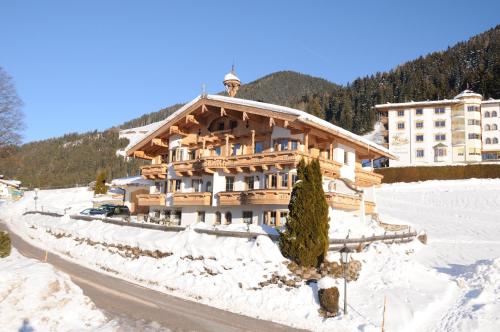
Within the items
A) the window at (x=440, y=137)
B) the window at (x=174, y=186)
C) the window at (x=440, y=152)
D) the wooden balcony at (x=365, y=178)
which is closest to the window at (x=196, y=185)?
the window at (x=174, y=186)

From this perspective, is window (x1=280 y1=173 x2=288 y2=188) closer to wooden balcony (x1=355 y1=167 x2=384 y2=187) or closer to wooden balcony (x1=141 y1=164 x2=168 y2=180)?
wooden balcony (x1=355 y1=167 x2=384 y2=187)

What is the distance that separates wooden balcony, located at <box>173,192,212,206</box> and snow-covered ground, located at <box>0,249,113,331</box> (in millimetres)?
17365

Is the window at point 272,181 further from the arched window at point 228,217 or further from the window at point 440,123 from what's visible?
the window at point 440,123

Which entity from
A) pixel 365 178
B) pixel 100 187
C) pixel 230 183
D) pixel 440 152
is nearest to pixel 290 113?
pixel 230 183

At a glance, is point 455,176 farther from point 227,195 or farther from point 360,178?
point 227,195

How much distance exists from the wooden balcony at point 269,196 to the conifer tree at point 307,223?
26.6 ft

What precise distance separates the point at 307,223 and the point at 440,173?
1914 inches

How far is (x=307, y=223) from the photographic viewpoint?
69.5 feet

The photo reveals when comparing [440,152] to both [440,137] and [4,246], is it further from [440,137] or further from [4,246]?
[4,246]

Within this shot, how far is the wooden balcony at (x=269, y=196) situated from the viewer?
3047cm

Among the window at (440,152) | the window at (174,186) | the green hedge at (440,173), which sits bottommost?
the window at (174,186)

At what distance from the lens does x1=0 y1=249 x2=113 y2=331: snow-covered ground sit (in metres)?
14.4

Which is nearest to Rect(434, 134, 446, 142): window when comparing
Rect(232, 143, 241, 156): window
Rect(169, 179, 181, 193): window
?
Rect(232, 143, 241, 156): window

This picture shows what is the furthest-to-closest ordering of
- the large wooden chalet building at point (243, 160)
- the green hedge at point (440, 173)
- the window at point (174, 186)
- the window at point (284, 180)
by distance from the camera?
the green hedge at point (440, 173), the window at point (174, 186), the window at point (284, 180), the large wooden chalet building at point (243, 160)
